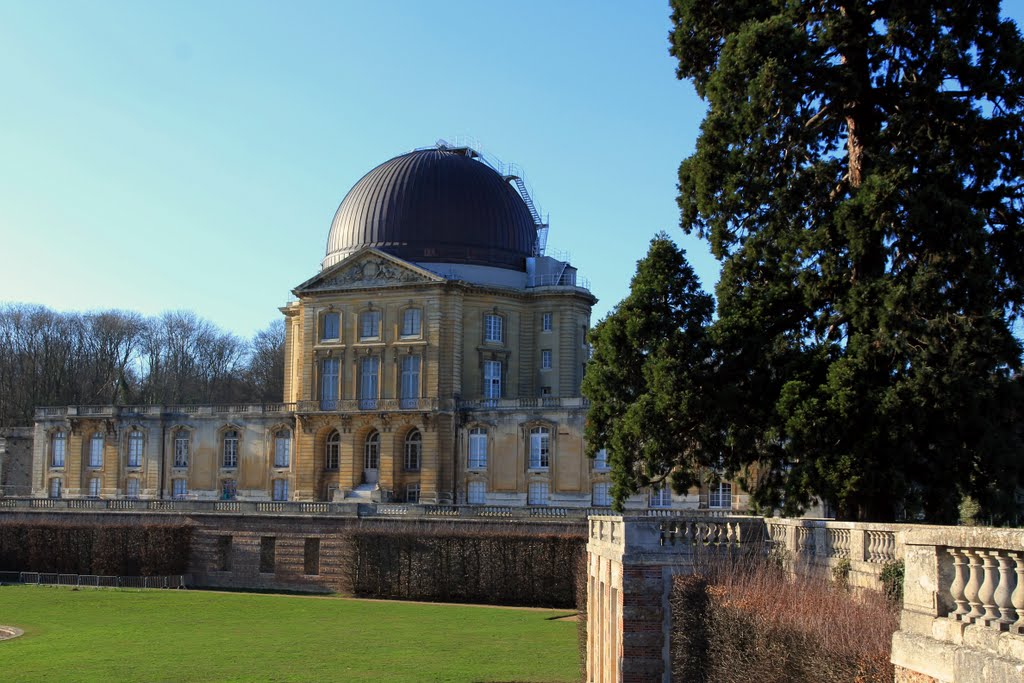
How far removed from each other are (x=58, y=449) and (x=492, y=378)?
2525 cm

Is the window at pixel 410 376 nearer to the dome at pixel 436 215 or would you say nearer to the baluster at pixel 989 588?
the dome at pixel 436 215

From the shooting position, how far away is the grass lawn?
29609 millimetres

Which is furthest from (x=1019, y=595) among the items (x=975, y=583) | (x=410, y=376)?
(x=410, y=376)

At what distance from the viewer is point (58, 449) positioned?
2844 inches

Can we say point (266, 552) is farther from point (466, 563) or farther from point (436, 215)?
point (436, 215)

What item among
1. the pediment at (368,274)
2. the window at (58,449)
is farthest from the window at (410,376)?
the window at (58,449)

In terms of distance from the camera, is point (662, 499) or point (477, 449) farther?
point (477, 449)

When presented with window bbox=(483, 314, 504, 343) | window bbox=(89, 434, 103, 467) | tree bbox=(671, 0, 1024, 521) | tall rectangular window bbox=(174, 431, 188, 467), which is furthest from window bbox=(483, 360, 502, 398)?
tree bbox=(671, 0, 1024, 521)

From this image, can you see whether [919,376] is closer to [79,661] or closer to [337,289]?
[79,661]

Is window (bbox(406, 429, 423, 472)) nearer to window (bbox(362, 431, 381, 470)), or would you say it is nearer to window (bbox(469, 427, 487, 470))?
window (bbox(362, 431, 381, 470))

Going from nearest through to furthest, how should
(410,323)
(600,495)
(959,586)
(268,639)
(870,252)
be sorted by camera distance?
(959,586), (870,252), (268,639), (600,495), (410,323)

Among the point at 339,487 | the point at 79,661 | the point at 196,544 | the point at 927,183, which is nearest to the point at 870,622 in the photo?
the point at 927,183

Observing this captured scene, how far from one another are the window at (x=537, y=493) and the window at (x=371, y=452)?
9352mm

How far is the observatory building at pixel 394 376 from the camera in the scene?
65.5 meters
